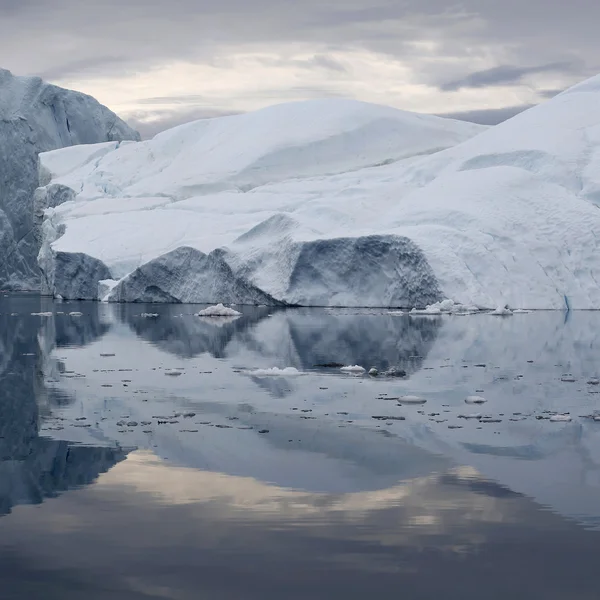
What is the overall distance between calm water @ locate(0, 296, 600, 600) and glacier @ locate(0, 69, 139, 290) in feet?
172

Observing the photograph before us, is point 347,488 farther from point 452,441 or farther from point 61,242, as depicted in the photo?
point 61,242

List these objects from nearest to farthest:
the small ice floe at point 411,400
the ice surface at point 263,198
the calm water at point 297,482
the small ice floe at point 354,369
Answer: the calm water at point 297,482, the small ice floe at point 411,400, the small ice floe at point 354,369, the ice surface at point 263,198

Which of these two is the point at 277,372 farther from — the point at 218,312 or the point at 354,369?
the point at 218,312

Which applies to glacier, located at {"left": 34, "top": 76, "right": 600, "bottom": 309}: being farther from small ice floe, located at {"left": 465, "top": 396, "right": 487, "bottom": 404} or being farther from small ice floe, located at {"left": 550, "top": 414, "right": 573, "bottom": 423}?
small ice floe, located at {"left": 550, "top": 414, "right": 573, "bottom": 423}

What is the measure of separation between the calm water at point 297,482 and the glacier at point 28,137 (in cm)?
5257

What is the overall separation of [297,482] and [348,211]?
25448 millimetres

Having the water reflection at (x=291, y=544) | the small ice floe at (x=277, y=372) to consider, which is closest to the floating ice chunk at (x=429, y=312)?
the small ice floe at (x=277, y=372)

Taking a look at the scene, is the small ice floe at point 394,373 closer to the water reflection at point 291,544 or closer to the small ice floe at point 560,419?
the small ice floe at point 560,419

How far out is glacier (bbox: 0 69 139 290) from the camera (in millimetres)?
63350

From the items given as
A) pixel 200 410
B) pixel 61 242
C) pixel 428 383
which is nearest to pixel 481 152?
pixel 61 242

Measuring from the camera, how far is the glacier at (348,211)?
2709 cm

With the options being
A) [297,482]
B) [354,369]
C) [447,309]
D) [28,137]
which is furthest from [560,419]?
[28,137]

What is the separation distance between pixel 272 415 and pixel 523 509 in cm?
366

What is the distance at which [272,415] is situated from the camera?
887cm
